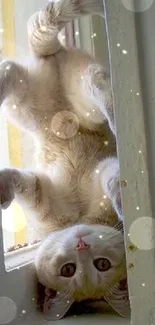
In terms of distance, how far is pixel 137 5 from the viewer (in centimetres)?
55

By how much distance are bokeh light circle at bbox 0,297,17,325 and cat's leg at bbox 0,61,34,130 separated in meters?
0.35

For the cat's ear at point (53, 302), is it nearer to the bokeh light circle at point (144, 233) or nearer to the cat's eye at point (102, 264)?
the cat's eye at point (102, 264)

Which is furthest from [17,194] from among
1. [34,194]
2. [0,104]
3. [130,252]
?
[130,252]

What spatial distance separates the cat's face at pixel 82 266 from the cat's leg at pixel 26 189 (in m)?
0.12

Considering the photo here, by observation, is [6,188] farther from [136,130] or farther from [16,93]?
[136,130]

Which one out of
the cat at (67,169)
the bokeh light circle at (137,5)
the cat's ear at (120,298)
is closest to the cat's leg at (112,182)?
the cat at (67,169)

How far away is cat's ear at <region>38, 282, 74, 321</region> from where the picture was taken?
0.74 metres

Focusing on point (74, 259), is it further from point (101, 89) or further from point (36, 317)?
point (101, 89)

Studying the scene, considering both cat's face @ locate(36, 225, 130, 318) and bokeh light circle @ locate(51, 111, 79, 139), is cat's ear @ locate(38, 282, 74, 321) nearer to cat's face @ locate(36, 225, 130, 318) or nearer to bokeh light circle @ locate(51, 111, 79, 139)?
cat's face @ locate(36, 225, 130, 318)

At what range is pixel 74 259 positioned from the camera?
76 cm

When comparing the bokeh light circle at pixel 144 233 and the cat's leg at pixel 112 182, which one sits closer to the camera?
the bokeh light circle at pixel 144 233

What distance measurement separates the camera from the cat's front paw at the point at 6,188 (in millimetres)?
783

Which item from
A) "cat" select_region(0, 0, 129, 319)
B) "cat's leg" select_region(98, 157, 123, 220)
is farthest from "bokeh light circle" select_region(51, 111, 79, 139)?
"cat's leg" select_region(98, 157, 123, 220)

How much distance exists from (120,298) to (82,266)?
0.08m
